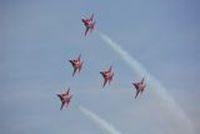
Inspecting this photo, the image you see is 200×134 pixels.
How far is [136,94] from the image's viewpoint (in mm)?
13070

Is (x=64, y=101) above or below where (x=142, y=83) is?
below

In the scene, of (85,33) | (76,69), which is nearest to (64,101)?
(76,69)

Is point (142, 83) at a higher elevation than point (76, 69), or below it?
higher

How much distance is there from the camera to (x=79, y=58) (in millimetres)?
12555

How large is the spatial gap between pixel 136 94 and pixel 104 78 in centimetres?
81

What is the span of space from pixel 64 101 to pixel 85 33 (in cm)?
151

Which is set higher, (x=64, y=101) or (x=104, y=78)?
(x=104, y=78)

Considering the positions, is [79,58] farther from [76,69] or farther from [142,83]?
[142,83]

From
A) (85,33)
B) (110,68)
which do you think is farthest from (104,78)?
(85,33)

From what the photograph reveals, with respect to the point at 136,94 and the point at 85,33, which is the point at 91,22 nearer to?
the point at 85,33

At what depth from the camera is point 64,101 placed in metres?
12.6

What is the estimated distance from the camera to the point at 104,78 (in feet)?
42.3

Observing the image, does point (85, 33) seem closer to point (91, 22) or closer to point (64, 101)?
point (91, 22)

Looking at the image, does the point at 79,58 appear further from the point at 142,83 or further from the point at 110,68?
the point at 142,83
